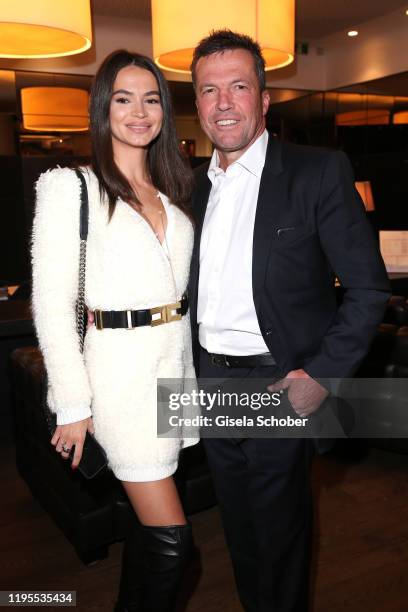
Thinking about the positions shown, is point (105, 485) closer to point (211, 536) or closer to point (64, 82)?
point (211, 536)

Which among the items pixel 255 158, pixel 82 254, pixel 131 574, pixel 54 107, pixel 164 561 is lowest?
pixel 131 574

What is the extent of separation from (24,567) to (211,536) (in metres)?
0.80

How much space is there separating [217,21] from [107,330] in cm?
199

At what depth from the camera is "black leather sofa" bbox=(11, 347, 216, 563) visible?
7.89 feet

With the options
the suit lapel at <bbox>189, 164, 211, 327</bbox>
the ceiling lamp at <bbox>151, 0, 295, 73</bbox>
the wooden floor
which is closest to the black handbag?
the suit lapel at <bbox>189, 164, 211, 327</bbox>

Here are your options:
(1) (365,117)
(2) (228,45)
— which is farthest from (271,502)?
(1) (365,117)

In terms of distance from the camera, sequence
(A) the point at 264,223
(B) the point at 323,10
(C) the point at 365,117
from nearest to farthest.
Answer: (A) the point at 264,223 → (B) the point at 323,10 → (C) the point at 365,117

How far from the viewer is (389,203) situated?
8.45m

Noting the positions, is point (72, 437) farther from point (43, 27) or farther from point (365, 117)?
point (365, 117)

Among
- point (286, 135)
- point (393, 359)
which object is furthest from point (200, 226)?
point (286, 135)

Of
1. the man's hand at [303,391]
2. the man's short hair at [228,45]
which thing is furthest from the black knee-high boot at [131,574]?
the man's short hair at [228,45]

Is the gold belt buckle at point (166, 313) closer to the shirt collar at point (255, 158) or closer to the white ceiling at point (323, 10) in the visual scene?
the shirt collar at point (255, 158)

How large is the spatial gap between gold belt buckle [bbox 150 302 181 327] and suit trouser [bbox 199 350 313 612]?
25 cm

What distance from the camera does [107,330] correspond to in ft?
5.38
